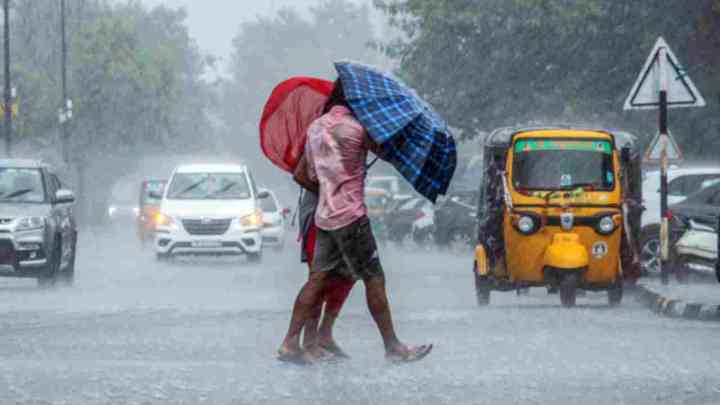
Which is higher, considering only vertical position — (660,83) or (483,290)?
(660,83)

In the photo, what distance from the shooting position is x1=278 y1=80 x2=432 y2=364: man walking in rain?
40.0 feet

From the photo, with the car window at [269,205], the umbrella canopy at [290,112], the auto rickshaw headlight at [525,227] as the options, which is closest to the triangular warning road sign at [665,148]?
the auto rickshaw headlight at [525,227]

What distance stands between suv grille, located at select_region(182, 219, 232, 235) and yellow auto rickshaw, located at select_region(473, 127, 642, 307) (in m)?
12.6

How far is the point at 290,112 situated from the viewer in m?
13.0

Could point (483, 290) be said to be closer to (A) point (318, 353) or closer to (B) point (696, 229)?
(B) point (696, 229)

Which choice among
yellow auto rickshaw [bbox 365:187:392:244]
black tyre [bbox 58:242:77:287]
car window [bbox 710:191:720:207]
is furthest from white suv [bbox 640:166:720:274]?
yellow auto rickshaw [bbox 365:187:392:244]

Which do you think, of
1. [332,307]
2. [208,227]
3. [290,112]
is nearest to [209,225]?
[208,227]

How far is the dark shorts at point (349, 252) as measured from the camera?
1223 centimetres

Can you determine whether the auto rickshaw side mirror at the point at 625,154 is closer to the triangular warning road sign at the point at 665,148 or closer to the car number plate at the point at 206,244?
the triangular warning road sign at the point at 665,148

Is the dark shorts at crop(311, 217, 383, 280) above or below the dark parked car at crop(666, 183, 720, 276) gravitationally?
above

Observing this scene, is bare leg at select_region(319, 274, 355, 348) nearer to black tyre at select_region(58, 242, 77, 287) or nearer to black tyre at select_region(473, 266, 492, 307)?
Result: black tyre at select_region(473, 266, 492, 307)

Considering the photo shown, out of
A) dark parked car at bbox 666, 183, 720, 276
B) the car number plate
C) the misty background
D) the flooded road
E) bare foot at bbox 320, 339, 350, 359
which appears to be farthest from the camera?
the misty background

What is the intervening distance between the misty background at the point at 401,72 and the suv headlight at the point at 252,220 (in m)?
9.49

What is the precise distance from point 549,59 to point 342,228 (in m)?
36.6
